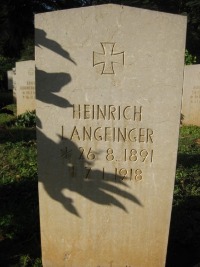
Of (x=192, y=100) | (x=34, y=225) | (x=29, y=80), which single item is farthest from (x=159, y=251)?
(x=29, y=80)

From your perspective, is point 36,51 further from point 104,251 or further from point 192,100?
point 192,100

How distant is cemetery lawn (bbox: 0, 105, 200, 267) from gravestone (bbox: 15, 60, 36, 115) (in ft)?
17.3

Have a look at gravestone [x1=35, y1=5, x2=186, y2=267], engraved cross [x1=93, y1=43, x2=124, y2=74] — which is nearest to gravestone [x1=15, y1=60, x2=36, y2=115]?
gravestone [x1=35, y1=5, x2=186, y2=267]

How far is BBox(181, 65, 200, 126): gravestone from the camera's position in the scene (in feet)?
32.8

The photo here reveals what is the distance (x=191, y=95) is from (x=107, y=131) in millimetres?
7890

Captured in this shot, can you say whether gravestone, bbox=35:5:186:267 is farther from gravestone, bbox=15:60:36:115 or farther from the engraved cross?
gravestone, bbox=15:60:36:115

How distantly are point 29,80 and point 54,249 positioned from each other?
9517 mm

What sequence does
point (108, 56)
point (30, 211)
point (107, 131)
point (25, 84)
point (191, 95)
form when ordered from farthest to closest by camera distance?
point (25, 84) → point (191, 95) → point (30, 211) → point (107, 131) → point (108, 56)

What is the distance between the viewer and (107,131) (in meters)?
2.78

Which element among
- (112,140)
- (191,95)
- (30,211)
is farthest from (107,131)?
(191,95)

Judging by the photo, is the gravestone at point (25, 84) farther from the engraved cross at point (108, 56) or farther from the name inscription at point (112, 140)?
the engraved cross at point (108, 56)

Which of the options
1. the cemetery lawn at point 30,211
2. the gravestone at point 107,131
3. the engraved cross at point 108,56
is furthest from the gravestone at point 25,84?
the engraved cross at point 108,56

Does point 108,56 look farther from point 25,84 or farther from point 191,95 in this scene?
point 25,84

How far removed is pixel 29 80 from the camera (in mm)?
11969
